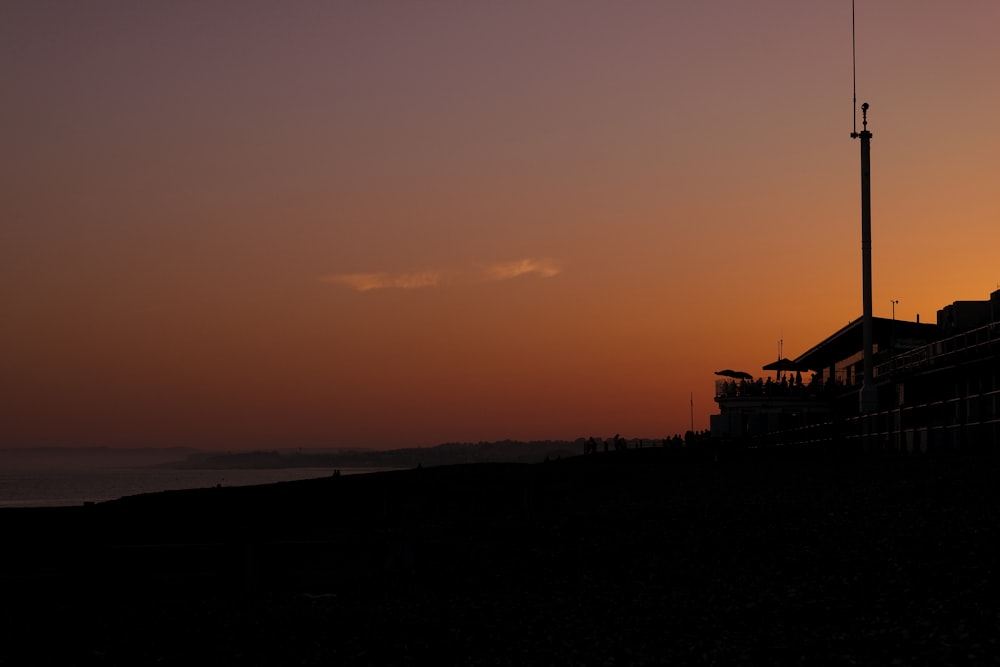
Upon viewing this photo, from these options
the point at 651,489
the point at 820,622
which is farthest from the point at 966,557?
the point at 651,489

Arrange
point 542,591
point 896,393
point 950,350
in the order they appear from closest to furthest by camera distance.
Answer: point 542,591 → point 950,350 → point 896,393

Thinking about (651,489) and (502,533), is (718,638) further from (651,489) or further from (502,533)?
(651,489)

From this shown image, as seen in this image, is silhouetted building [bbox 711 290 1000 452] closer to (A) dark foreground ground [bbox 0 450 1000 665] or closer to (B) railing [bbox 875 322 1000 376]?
(B) railing [bbox 875 322 1000 376]

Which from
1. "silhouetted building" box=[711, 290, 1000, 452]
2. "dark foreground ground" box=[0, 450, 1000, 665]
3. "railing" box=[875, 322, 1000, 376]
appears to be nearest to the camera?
"dark foreground ground" box=[0, 450, 1000, 665]

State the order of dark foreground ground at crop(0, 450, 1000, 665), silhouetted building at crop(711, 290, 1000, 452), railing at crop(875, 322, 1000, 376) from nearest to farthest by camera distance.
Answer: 1. dark foreground ground at crop(0, 450, 1000, 665)
2. silhouetted building at crop(711, 290, 1000, 452)
3. railing at crop(875, 322, 1000, 376)

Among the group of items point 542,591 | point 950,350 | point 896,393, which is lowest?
point 542,591

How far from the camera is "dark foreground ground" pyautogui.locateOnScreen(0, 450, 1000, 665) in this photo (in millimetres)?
16734

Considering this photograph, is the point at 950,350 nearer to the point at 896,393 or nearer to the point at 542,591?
the point at 896,393

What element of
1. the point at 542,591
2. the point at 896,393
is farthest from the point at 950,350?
the point at 542,591

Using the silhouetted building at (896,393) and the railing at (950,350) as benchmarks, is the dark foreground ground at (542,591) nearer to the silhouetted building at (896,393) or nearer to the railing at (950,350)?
the silhouetted building at (896,393)

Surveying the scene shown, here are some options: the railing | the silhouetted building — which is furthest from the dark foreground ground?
the railing

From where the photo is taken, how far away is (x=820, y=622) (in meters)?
17.3

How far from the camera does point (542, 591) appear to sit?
69.1ft

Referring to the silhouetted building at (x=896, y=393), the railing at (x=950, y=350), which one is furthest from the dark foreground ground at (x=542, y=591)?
the railing at (x=950, y=350)
